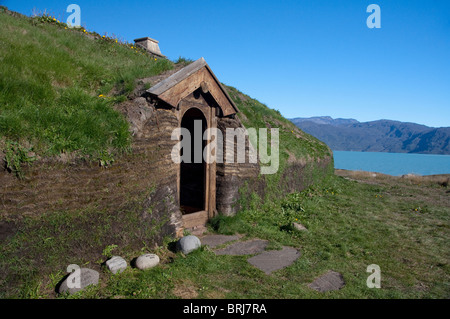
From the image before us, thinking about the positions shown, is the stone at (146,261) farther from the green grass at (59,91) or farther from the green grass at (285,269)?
the green grass at (59,91)

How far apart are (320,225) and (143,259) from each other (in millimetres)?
5743

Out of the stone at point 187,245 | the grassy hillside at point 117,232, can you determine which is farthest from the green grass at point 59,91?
the stone at point 187,245

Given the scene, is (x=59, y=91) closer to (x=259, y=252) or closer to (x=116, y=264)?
(x=116, y=264)

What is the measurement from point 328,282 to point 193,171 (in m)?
6.01

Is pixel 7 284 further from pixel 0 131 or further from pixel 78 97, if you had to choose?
pixel 78 97

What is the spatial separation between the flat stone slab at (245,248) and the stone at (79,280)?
2.71 metres

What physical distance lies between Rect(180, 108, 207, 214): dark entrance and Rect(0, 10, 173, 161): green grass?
1.89 metres

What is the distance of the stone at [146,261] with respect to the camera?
5094 mm

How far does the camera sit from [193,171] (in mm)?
10047

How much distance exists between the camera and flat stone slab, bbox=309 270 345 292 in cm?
498
